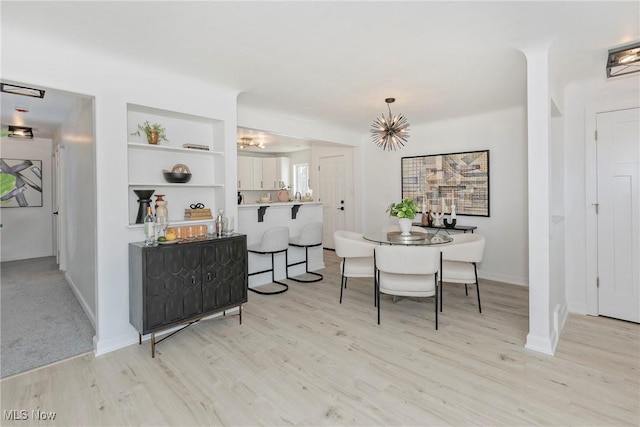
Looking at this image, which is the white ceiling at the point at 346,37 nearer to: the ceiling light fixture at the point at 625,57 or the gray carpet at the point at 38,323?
the ceiling light fixture at the point at 625,57

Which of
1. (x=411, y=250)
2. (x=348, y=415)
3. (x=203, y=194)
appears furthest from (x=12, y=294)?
(x=411, y=250)

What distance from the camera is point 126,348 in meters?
2.76

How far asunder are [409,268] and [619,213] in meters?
2.24

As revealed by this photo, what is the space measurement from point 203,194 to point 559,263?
3.74 m

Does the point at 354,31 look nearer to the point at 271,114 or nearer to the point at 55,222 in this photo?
the point at 271,114

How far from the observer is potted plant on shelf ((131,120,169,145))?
3049 mm

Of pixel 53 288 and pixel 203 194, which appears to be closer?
pixel 203 194

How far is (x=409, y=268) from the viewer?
2973mm

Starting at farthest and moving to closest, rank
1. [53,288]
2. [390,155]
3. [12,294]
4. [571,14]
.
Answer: [390,155]
[53,288]
[12,294]
[571,14]

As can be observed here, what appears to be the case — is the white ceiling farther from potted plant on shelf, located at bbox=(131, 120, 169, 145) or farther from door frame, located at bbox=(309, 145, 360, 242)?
door frame, located at bbox=(309, 145, 360, 242)

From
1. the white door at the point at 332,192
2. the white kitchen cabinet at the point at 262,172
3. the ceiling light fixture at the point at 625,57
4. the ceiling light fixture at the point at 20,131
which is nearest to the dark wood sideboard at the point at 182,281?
the ceiling light fixture at the point at 625,57

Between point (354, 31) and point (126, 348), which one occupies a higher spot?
point (354, 31)

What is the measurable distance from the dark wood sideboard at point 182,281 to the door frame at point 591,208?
3.59m

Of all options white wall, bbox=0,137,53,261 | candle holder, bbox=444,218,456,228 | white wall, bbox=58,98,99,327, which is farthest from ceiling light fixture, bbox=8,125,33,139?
candle holder, bbox=444,218,456,228
